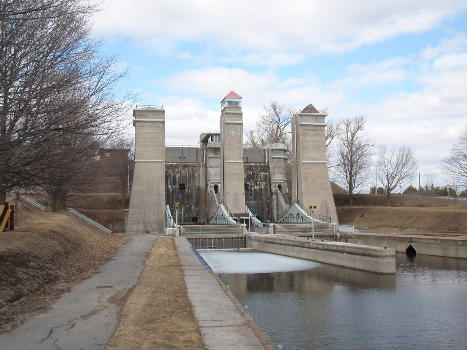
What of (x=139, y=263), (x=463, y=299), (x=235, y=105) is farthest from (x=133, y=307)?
(x=235, y=105)

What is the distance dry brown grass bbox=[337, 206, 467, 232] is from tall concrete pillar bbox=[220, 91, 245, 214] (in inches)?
521

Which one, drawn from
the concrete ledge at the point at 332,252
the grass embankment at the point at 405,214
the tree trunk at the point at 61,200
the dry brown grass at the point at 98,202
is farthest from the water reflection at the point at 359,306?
the dry brown grass at the point at 98,202

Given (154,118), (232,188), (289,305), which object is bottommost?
(289,305)

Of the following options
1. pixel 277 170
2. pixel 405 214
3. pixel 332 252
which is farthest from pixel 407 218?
pixel 332 252

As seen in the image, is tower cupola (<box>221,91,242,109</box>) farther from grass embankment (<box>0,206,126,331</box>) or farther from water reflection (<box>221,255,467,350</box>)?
grass embankment (<box>0,206,126,331</box>)

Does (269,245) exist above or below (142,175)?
below

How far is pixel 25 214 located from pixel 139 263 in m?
15.8

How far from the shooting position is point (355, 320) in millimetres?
13617

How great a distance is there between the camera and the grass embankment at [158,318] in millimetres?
7508

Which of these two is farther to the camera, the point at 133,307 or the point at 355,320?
the point at 355,320

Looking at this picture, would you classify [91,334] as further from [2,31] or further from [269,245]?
[269,245]

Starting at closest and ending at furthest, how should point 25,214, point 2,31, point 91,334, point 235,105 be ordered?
1. point 91,334
2. point 2,31
3. point 25,214
4. point 235,105

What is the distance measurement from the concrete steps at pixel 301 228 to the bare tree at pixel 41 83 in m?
25.7

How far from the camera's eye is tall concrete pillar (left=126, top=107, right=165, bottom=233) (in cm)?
4000
